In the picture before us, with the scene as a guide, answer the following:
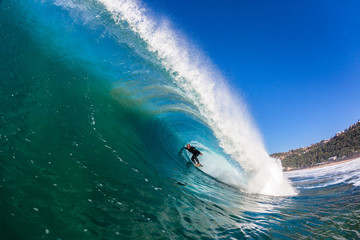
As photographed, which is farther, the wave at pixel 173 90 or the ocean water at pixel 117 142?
the wave at pixel 173 90

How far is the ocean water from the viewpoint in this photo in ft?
10.9

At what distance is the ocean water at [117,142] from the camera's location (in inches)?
131

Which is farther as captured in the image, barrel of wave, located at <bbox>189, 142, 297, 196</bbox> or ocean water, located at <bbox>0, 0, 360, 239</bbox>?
barrel of wave, located at <bbox>189, 142, 297, 196</bbox>

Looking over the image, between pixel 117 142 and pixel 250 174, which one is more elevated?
pixel 250 174

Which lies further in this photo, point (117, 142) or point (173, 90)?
point (173, 90)

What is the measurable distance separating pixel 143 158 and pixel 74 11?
841 centimetres

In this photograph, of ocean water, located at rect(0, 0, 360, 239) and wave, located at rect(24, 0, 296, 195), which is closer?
ocean water, located at rect(0, 0, 360, 239)

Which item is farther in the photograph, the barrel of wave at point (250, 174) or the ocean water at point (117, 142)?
the barrel of wave at point (250, 174)

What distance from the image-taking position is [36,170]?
12.1ft

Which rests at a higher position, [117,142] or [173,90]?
[173,90]

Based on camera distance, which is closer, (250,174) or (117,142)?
(117,142)

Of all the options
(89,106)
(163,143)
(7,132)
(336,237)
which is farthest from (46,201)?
(163,143)

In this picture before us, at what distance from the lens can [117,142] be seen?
6309 mm

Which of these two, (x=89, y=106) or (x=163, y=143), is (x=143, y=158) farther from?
(x=163, y=143)
